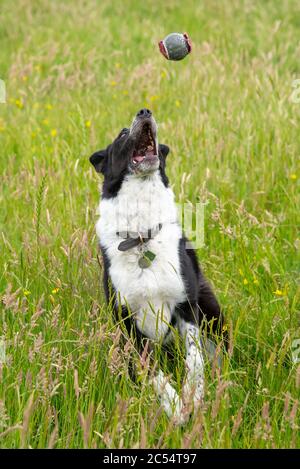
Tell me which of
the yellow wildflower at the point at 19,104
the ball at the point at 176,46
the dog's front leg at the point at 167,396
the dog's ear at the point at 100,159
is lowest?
the dog's front leg at the point at 167,396

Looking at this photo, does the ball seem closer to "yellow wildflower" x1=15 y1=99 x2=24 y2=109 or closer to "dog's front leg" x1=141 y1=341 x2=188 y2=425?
"dog's front leg" x1=141 y1=341 x2=188 y2=425

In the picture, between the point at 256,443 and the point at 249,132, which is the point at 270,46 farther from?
the point at 256,443

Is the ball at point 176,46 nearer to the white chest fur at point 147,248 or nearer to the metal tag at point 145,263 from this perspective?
the white chest fur at point 147,248

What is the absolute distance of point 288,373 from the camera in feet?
11.6

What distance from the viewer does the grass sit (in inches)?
124

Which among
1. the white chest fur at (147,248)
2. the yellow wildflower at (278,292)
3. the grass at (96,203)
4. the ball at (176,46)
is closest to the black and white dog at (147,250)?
the white chest fur at (147,248)

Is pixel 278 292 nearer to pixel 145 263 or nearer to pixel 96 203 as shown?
pixel 145 263

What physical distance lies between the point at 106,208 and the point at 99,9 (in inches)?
297

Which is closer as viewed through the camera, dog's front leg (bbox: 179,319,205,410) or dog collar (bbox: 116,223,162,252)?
dog's front leg (bbox: 179,319,205,410)

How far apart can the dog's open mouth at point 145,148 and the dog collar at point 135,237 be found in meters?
0.35

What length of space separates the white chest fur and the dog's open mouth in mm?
110

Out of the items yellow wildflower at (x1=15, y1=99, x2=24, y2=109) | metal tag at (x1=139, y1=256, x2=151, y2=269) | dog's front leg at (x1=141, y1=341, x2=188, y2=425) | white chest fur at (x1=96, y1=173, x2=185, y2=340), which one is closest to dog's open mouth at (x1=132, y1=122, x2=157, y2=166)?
white chest fur at (x1=96, y1=173, x2=185, y2=340)

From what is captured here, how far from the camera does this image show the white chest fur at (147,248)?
12.9ft

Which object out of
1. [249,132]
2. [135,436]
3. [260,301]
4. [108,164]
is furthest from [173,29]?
[135,436]
